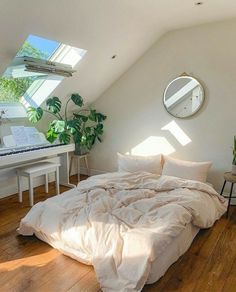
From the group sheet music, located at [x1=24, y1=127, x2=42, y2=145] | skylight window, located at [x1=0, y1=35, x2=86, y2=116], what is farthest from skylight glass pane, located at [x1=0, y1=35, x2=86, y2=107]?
sheet music, located at [x1=24, y1=127, x2=42, y2=145]

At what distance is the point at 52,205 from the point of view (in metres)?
2.71

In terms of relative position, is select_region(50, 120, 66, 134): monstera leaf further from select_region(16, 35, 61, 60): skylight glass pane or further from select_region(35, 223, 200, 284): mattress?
select_region(35, 223, 200, 284): mattress

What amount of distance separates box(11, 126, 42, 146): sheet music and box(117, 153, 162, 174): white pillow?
4.42ft

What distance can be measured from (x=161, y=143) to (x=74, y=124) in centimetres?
141

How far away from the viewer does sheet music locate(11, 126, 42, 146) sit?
377 cm

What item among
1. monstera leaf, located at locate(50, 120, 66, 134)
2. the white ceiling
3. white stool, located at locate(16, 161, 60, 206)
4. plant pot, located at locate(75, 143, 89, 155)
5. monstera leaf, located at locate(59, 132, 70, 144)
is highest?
the white ceiling

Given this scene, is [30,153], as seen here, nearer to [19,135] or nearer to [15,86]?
[19,135]

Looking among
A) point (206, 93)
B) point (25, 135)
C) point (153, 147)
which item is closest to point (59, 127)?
point (25, 135)

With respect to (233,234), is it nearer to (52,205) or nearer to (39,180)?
(52,205)

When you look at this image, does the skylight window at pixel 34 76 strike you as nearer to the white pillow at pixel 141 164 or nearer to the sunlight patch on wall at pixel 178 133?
the white pillow at pixel 141 164

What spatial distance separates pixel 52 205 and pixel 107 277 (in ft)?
3.28

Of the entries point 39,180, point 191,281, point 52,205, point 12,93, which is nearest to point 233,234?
point 191,281

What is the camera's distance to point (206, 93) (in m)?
3.82

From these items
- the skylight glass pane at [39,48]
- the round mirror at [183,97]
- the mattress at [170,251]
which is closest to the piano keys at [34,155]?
the mattress at [170,251]
